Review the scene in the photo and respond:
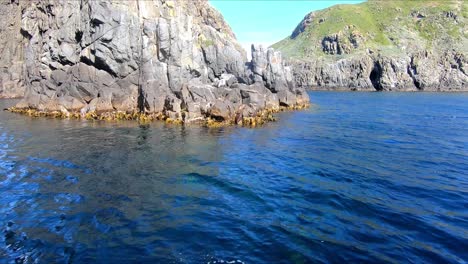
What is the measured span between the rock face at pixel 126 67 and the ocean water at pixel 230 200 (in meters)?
14.0

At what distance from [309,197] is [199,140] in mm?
18098

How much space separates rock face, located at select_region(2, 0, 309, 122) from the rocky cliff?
10908cm

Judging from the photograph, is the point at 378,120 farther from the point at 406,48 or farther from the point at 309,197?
the point at 406,48

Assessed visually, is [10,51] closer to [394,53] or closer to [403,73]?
[403,73]

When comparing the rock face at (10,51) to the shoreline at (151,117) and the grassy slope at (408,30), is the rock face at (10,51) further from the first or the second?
the grassy slope at (408,30)

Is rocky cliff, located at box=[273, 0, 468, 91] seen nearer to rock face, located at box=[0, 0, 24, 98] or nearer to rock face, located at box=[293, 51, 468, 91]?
rock face, located at box=[293, 51, 468, 91]

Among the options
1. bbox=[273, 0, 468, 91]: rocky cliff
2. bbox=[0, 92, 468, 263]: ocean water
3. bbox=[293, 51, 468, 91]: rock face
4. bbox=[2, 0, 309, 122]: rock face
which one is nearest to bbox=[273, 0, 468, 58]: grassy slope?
bbox=[273, 0, 468, 91]: rocky cliff

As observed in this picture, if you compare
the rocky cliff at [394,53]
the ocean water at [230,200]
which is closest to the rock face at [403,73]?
the rocky cliff at [394,53]

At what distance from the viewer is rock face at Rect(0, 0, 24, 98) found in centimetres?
8499

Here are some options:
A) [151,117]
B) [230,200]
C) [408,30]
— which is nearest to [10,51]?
[151,117]

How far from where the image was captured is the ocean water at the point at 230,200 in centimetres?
1305

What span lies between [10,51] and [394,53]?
512 ft

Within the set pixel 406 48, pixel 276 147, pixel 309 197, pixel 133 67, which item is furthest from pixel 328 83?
pixel 309 197

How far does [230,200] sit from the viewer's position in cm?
1859
